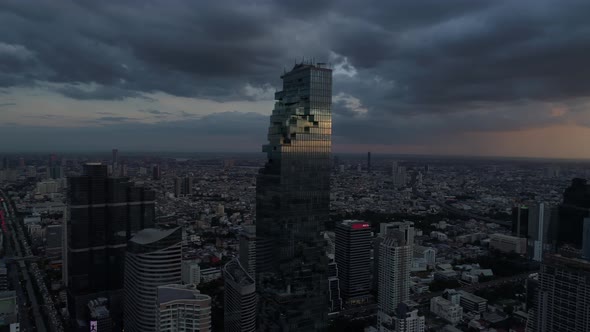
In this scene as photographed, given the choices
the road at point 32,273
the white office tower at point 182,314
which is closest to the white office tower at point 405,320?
the white office tower at point 182,314

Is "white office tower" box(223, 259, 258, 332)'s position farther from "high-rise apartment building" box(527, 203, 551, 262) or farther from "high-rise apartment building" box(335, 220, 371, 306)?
"high-rise apartment building" box(527, 203, 551, 262)

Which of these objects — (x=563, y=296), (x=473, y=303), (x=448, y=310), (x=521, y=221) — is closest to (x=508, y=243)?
(x=521, y=221)

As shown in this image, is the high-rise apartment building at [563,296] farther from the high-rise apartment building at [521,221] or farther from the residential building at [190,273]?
the high-rise apartment building at [521,221]

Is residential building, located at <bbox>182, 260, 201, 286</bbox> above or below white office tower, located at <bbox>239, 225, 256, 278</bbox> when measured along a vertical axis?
below

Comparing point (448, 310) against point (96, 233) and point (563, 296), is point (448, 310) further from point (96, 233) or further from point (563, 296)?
point (96, 233)

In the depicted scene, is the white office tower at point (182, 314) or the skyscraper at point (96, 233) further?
the skyscraper at point (96, 233)

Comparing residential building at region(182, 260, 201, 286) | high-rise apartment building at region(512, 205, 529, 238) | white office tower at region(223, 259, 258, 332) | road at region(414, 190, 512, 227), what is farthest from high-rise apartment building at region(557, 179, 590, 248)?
residential building at region(182, 260, 201, 286)
